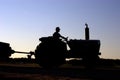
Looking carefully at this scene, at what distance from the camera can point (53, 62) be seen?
17375mm

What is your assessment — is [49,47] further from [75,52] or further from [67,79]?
[67,79]

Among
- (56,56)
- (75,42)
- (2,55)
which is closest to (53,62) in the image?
(56,56)

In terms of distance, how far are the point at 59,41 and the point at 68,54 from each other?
84cm

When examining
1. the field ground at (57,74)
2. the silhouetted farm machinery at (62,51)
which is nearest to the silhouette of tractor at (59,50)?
the silhouetted farm machinery at (62,51)

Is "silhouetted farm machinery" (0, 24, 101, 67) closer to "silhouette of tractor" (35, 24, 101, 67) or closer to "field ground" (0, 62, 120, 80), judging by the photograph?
"silhouette of tractor" (35, 24, 101, 67)

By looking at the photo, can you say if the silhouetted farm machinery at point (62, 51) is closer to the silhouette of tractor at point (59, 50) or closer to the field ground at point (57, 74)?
the silhouette of tractor at point (59, 50)

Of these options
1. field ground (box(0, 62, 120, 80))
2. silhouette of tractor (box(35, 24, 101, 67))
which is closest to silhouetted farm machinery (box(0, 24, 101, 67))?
silhouette of tractor (box(35, 24, 101, 67))

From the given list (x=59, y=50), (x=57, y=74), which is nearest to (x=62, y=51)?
(x=59, y=50)

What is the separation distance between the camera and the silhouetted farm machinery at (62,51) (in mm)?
17328

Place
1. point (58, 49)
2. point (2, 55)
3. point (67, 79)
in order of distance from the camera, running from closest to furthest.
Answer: point (67, 79) < point (58, 49) < point (2, 55)

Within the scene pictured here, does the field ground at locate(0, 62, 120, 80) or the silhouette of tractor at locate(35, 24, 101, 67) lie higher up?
the silhouette of tractor at locate(35, 24, 101, 67)

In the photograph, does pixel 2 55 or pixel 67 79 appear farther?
pixel 2 55

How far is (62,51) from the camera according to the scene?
1733 centimetres

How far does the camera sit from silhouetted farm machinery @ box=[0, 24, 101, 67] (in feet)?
56.9
